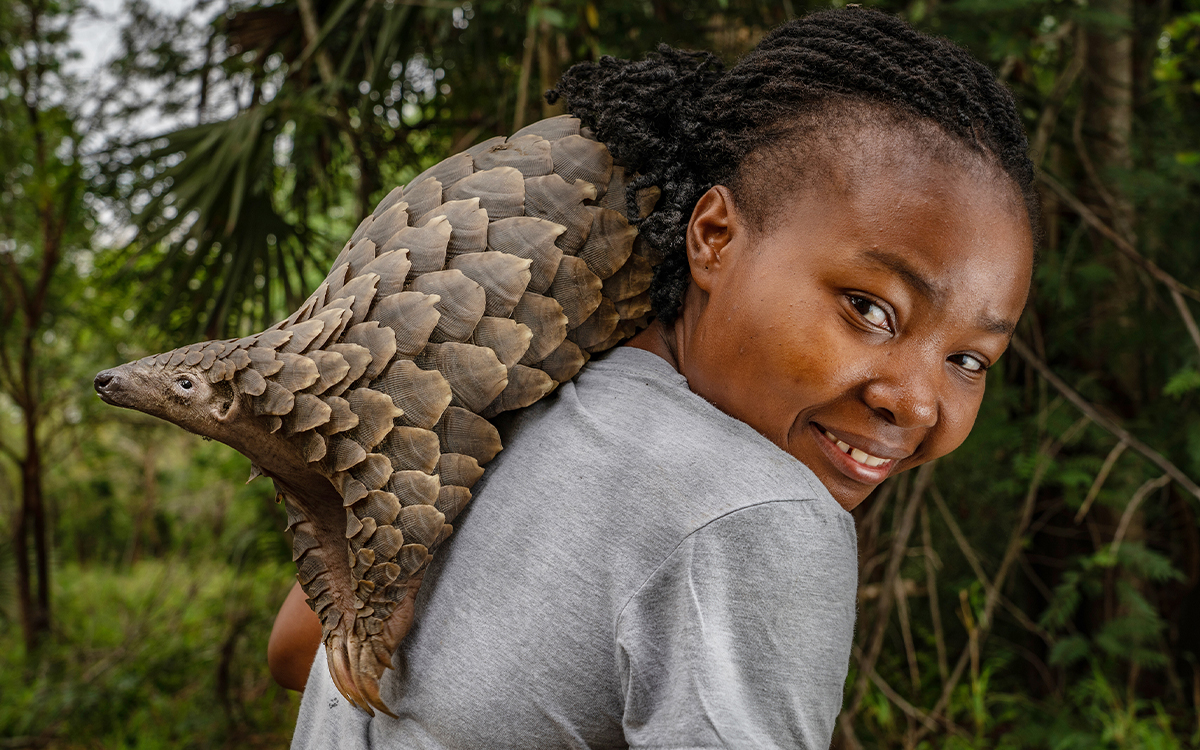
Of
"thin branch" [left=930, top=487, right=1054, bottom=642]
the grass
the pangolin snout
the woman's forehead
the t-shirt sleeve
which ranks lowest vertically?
the grass

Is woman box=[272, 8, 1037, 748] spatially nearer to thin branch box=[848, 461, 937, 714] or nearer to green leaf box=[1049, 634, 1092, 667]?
thin branch box=[848, 461, 937, 714]

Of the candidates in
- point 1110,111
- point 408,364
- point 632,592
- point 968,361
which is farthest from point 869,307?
point 1110,111

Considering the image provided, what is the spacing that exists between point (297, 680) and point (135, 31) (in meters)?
3.90

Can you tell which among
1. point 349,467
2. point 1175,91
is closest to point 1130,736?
point 1175,91

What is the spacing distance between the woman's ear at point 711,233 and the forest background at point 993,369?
1242mm

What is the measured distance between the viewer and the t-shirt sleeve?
69cm

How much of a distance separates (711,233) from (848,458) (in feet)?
0.90

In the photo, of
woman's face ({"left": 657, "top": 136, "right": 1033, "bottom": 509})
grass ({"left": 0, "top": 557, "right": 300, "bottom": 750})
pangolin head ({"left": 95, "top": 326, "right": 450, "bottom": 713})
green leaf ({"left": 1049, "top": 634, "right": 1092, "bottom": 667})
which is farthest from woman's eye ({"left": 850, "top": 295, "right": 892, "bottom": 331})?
grass ({"left": 0, "top": 557, "right": 300, "bottom": 750})

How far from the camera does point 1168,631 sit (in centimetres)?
318

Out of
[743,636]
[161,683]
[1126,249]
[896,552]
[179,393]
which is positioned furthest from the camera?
[161,683]

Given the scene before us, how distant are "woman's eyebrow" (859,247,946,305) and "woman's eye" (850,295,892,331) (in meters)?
0.04

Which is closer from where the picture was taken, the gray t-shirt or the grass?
the gray t-shirt

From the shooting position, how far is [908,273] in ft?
2.50

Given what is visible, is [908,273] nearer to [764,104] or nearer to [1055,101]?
[764,104]
